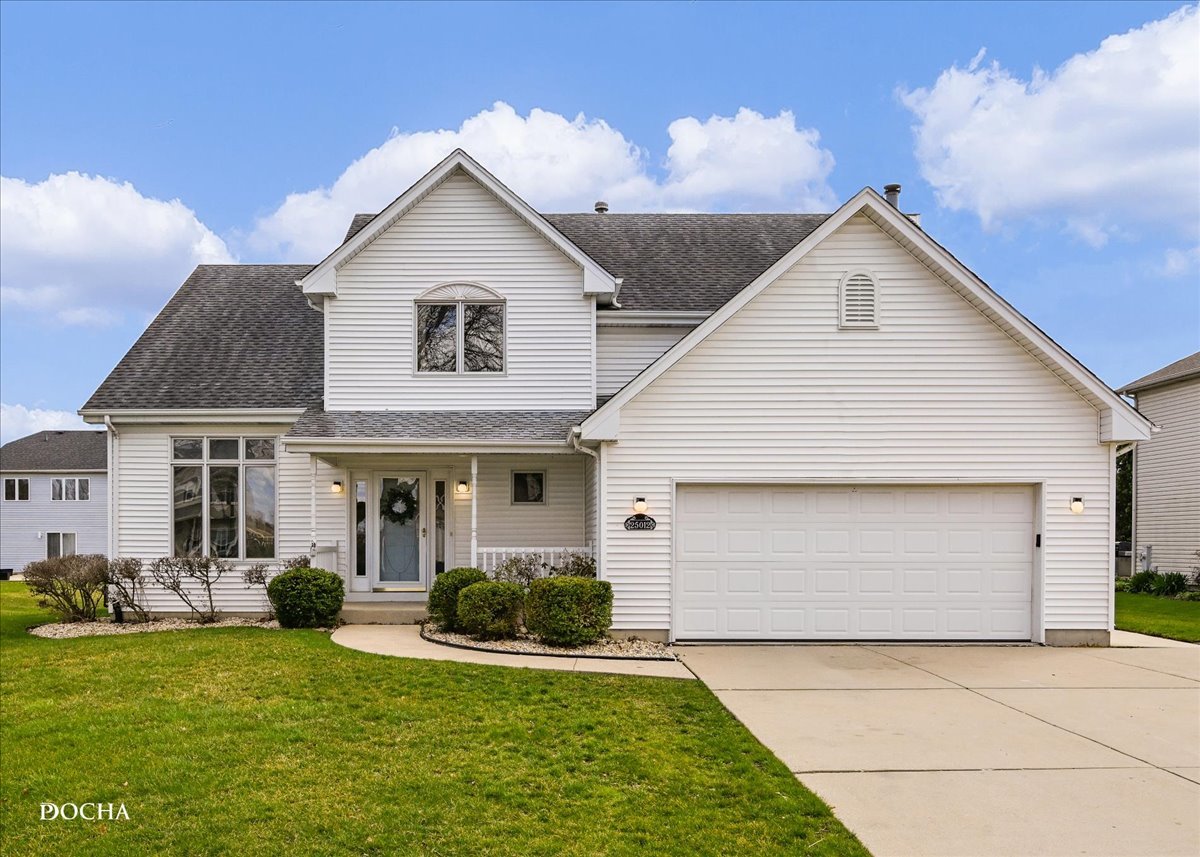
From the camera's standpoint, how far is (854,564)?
36.1 feet

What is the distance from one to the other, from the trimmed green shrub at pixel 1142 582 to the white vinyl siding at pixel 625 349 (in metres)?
16.3

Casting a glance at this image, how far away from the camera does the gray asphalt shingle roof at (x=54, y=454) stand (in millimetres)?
35094

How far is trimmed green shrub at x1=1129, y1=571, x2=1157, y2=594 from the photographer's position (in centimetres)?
2119

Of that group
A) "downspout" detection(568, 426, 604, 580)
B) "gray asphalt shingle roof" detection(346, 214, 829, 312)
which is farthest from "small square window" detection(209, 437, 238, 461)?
"downspout" detection(568, 426, 604, 580)

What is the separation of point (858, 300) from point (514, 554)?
634 centimetres

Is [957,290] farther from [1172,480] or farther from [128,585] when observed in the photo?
[1172,480]

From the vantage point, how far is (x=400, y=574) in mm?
13531

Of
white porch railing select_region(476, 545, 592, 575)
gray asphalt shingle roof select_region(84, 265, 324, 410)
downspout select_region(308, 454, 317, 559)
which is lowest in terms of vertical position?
white porch railing select_region(476, 545, 592, 575)

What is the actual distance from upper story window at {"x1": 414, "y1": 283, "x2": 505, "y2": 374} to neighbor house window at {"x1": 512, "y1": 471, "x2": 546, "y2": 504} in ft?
6.12

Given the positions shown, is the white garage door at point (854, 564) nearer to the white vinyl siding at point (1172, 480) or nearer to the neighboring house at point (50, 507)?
the white vinyl siding at point (1172, 480)

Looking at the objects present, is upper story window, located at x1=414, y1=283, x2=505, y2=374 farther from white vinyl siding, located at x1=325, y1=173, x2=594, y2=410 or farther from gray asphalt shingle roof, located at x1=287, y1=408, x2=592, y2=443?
gray asphalt shingle roof, located at x1=287, y1=408, x2=592, y2=443

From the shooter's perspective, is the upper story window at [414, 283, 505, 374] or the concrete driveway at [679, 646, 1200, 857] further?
the upper story window at [414, 283, 505, 374]

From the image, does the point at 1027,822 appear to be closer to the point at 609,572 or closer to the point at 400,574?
the point at 609,572

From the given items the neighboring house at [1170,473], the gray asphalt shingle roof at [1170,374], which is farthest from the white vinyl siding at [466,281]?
the gray asphalt shingle roof at [1170,374]
